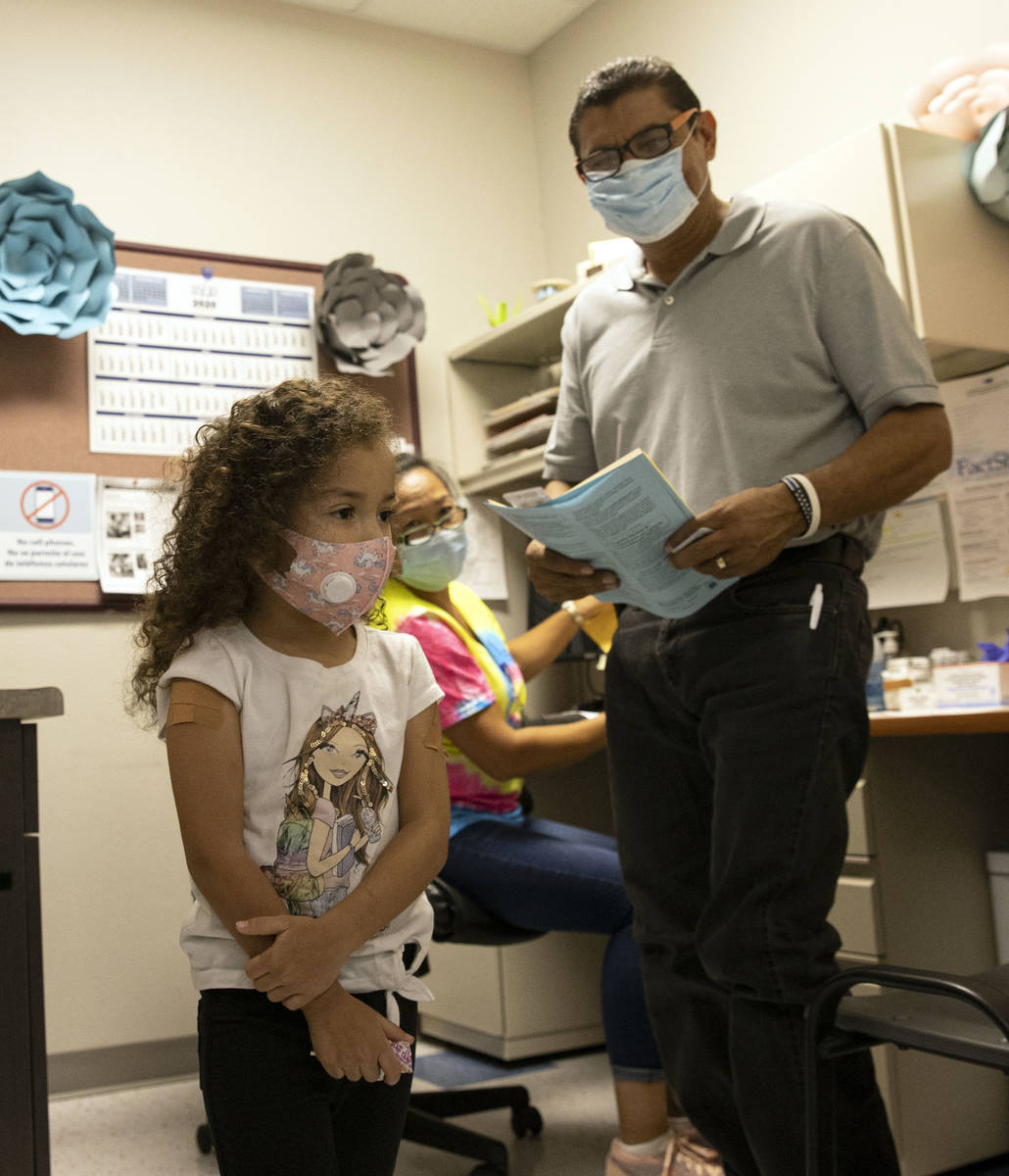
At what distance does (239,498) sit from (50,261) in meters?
1.82

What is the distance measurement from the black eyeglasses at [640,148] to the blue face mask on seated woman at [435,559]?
720mm

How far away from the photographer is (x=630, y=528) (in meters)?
1.31

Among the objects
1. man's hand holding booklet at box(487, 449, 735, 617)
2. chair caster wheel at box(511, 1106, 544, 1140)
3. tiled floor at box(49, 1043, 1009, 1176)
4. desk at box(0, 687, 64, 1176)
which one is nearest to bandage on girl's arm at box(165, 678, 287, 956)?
desk at box(0, 687, 64, 1176)

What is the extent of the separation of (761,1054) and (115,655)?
187cm

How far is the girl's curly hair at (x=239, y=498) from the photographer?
3.47ft

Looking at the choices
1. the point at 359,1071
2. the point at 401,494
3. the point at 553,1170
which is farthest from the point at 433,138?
the point at 359,1071

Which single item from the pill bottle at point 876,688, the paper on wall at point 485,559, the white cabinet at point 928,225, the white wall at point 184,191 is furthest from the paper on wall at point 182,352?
the pill bottle at point 876,688

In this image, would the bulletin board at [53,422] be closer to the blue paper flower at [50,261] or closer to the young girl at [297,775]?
the blue paper flower at [50,261]

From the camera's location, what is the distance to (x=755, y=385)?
141 centimetres

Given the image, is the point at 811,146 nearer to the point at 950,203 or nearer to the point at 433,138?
the point at 950,203

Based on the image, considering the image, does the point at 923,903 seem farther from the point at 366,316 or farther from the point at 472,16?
the point at 472,16

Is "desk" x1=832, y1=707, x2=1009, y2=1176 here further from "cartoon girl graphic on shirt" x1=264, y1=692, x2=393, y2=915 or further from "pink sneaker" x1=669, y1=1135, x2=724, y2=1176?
"cartoon girl graphic on shirt" x1=264, y1=692, x2=393, y2=915

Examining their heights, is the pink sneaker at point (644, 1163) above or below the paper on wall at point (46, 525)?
below

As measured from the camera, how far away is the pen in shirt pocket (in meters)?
1.33
